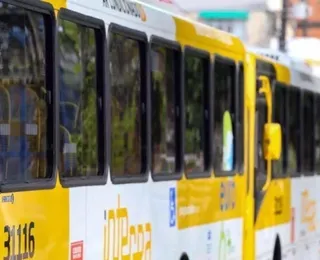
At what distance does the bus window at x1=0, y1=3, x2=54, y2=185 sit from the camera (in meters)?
7.07

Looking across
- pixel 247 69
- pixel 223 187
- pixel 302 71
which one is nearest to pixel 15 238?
pixel 223 187

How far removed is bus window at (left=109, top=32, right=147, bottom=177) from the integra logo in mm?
190

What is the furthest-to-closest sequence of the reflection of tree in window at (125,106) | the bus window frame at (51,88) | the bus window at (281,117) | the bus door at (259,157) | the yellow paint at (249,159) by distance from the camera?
the bus window at (281,117)
the bus door at (259,157)
the yellow paint at (249,159)
the reflection of tree in window at (125,106)
the bus window frame at (51,88)

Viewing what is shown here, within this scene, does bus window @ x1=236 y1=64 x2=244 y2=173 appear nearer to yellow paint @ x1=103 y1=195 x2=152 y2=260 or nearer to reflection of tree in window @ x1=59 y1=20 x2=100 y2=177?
yellow paint @ x1=103 y1=195 x2=152 y2=260

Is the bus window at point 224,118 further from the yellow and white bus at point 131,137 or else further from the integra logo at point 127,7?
the integra logo at point 127,7

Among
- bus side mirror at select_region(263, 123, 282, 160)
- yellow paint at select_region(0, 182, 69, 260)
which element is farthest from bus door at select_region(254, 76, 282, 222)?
yellow paint at select_region(0, 182, 69, 260)

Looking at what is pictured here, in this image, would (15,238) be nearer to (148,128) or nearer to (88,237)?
(88,237)

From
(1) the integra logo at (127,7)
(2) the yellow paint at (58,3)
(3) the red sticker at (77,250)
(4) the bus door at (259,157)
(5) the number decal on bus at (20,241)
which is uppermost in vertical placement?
(1) the integra logo at (127,7)

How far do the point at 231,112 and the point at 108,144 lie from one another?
445cm

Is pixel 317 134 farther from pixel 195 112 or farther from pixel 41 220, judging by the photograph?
pixel 41 220

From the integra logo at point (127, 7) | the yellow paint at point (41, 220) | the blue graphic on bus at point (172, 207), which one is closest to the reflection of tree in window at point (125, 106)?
the integra logo at point (127, 7)

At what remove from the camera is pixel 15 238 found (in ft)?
22.7

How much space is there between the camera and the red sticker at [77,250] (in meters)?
7.88

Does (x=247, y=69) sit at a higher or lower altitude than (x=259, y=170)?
higher
